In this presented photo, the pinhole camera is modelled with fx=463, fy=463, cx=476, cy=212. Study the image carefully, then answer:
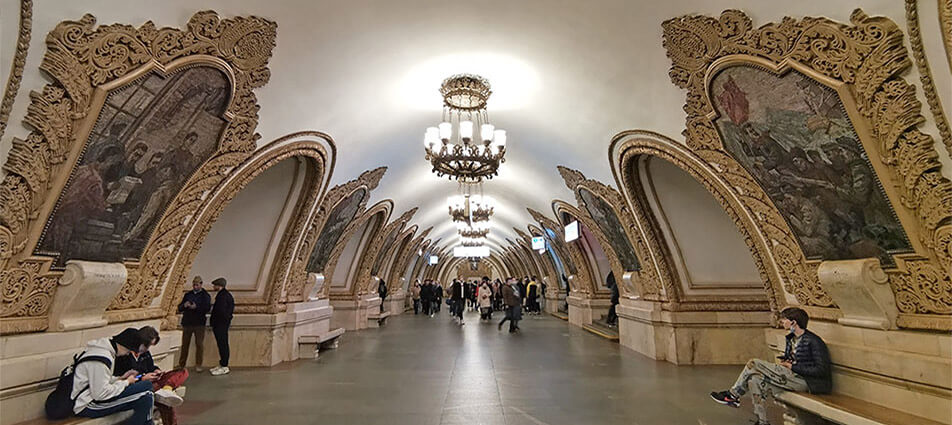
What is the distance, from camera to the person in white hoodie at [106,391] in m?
3.07

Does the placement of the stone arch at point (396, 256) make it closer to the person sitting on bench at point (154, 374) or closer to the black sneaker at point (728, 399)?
the person sitting on bench at point (154, 374)

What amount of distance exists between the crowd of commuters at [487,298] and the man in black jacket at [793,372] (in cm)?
771

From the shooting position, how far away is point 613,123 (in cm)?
567

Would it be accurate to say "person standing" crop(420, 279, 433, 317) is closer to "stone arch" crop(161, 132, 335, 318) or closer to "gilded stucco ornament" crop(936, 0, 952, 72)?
"stone arch" crop(161, 132, 335, 318)

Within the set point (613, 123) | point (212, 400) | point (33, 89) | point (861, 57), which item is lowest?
point (212, 400)

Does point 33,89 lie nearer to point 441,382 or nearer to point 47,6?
point 47,6

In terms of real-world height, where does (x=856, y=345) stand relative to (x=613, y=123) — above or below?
below

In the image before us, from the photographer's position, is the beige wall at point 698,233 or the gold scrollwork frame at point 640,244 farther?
the gold scrollwork frame at point 640,244

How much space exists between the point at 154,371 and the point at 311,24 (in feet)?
10.1

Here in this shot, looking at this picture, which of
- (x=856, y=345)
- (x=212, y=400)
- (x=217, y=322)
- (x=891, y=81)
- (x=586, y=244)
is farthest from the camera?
(x=586, y=244)

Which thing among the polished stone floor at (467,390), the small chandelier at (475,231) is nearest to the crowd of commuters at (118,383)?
the polished stone floor at (467,390)

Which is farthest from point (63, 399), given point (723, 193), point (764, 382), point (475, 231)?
point (475, 231)

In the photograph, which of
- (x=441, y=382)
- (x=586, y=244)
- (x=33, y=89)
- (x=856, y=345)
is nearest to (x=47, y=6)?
(x=33, y=89)

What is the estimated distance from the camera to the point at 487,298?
1514 centimetres
